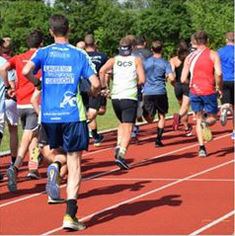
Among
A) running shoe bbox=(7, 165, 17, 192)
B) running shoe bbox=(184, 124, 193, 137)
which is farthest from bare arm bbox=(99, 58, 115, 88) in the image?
running shoe bbox=(184, 124, 193, 137)

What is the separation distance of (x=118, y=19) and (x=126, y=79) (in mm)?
77258

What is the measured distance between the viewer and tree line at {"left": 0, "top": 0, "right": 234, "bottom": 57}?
88012 mm

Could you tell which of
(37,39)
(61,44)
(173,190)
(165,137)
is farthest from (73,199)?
(165,137)

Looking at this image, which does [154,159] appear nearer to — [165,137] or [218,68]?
[218,68]

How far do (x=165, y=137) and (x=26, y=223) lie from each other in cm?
892

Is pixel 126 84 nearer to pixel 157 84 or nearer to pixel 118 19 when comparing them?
pixel 157 84

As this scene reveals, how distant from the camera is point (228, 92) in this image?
54.3ft

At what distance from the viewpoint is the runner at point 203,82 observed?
14.0m

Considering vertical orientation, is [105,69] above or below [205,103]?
above

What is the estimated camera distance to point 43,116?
923 cm

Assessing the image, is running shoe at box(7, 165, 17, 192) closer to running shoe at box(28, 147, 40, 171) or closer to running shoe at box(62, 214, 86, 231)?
running shoe at box(28, 147, 40, 171)

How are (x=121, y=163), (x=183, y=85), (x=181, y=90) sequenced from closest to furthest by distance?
(x=121, y=163)
(x=183, y=85)
(x=181, y=90)

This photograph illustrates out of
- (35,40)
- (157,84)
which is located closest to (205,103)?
(157,84)

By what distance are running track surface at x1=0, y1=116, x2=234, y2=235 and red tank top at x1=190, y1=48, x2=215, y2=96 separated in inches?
43.5
